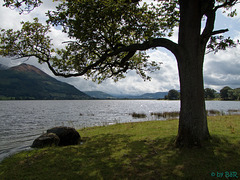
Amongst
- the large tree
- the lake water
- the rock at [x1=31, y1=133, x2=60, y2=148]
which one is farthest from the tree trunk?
the lake water

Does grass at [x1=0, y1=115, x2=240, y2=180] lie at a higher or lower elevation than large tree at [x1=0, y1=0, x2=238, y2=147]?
lower

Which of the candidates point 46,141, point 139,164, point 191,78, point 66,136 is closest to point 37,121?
point 66,136

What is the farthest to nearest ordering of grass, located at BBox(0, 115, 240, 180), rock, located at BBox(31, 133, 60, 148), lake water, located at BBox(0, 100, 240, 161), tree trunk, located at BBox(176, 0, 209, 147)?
lake water, located at BBox(0, 100, 240, 161) → rock, located at BBox(31, 133, 60, 148) → tree trunk, located at BBox(176, 0, 209, 147) → grass, located at BBox(0, 115, 240, 180)

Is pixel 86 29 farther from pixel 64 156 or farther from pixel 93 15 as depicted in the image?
pixel 64 156

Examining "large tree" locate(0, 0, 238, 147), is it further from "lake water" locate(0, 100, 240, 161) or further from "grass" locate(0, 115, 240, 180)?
"lake water" locate(0, 100, 240, 161)

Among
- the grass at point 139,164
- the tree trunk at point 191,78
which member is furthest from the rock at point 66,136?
the tree trunk at point 191,78

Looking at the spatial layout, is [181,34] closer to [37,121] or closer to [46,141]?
[46,141]

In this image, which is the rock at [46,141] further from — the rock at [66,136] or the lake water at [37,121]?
the lake water at [37,121]

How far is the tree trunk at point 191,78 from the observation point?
8.29 metres

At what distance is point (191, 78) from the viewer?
27.9 feet

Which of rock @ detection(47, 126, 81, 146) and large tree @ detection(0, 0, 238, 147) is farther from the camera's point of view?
rock @ detection(47, 126, 81, 146)

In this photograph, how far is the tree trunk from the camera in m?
8.29

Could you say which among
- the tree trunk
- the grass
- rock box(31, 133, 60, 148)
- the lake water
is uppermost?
the tree trunk

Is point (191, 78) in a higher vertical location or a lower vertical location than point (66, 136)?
higher
